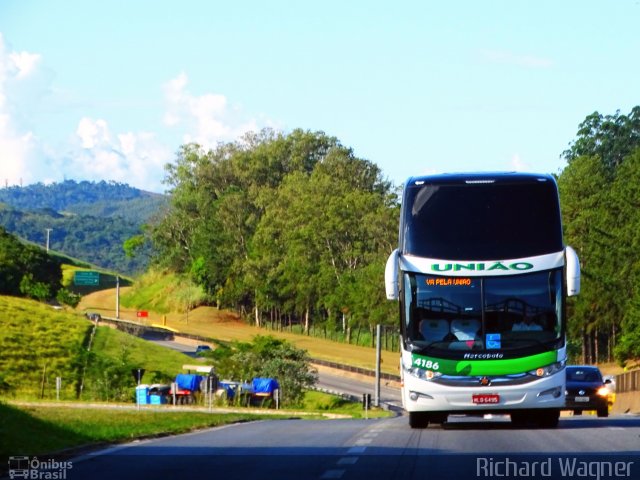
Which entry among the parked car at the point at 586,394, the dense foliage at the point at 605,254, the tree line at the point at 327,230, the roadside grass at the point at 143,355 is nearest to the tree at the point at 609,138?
the tree line at the point at 327,230

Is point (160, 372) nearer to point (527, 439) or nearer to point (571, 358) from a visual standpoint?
point (571, 358)

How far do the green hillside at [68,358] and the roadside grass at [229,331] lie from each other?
18132mm

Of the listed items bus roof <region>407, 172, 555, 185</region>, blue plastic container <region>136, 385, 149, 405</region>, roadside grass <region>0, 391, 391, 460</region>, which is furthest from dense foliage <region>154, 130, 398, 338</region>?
bus roof <region>407, 172, 555, 185</region>

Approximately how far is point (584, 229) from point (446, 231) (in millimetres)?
78670

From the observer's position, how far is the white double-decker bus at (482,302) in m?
24.6

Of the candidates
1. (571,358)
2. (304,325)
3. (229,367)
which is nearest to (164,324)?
(304,325)

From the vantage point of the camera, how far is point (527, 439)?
70.5ft

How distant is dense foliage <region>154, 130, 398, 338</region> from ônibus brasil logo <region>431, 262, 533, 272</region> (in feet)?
278

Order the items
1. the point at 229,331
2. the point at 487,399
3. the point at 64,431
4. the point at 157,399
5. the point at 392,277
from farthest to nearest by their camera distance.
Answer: the point at 229,331, the point at 157,399, the point at 392,277, the point at 487,399, the point at 64,431

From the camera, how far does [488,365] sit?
2473cm

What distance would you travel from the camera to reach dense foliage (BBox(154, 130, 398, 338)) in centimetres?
11975

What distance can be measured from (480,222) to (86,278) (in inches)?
4946

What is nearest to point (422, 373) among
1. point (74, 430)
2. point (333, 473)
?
point (74, 430)

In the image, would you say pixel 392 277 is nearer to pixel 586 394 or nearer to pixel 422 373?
pixel 422 373
